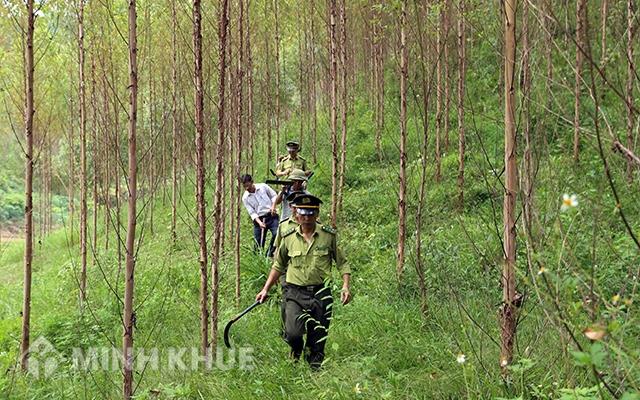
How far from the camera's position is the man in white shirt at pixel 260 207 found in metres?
6.32

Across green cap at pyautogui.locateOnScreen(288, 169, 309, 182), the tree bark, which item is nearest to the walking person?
green cap at pyautogui.locateOnScreen(288, 169, 309, 182)

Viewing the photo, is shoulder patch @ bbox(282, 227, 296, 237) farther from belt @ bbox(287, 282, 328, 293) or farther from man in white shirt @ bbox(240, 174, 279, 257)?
man in white shirt @ bbox(240, 174, 279, 257)

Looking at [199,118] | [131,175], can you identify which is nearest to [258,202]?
[199,118]

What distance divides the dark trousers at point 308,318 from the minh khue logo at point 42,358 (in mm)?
2180

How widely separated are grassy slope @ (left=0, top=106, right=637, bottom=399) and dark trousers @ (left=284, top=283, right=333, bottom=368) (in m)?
0.14

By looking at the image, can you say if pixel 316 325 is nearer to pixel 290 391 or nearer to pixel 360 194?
pixel 290 391

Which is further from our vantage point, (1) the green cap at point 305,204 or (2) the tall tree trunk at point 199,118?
(1) the green cap at point 305,204

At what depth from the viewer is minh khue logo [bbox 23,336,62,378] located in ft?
14.5

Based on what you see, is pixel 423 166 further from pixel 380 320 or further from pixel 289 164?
pixel 289 164

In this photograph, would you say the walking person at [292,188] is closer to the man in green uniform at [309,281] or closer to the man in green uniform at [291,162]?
the man in green uniform at [291,162]

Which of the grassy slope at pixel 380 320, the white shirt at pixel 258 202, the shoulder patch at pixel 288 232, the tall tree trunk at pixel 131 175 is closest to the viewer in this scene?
the tall tree trunk at pixel 131 175

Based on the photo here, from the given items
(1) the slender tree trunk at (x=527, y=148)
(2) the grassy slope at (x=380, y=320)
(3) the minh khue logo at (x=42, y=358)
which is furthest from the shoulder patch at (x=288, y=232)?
(3) the minh khue logo at (x=42, y=358)

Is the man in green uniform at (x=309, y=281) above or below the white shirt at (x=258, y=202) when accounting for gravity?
below

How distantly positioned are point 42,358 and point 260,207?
9.19 ft
